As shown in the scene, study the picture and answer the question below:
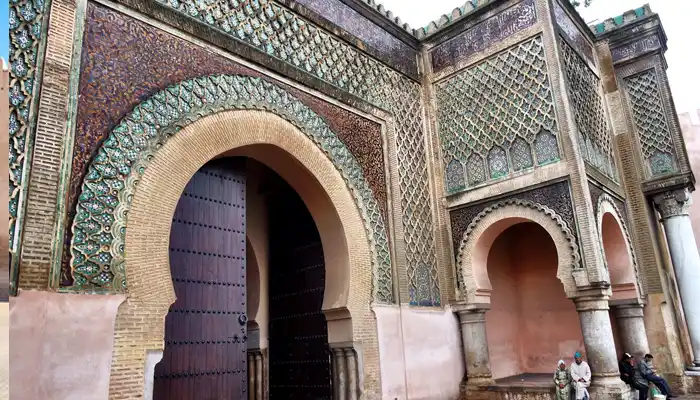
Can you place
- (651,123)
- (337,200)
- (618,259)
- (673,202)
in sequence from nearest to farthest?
(337,200)
(618,259)
(673,202)
(651,123)

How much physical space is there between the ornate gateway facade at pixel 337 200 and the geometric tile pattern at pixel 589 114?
53 mm

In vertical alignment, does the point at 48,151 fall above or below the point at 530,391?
above

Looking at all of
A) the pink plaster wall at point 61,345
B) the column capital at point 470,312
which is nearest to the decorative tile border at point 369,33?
the column capital at point 470,312

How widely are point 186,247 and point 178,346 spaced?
84cm

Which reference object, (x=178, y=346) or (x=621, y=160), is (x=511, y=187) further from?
(x=178, y=346)

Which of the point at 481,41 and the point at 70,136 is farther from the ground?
the point at 481,41

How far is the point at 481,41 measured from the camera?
266 inches

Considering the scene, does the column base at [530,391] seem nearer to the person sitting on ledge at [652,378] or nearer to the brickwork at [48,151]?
the person sitting on ledge at [652,378]

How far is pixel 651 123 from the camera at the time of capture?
24.5 feet

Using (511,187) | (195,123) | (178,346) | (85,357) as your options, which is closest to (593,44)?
(511,187)

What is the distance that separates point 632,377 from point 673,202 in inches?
111

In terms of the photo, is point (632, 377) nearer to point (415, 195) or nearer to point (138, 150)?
point (415, 195)

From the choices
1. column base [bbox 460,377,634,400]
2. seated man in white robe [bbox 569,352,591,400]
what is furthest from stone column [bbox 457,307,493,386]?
seated man in white robe [bbox 569,352,591,400]

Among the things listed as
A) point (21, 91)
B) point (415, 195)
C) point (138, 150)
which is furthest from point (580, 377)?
point (21, 91)
